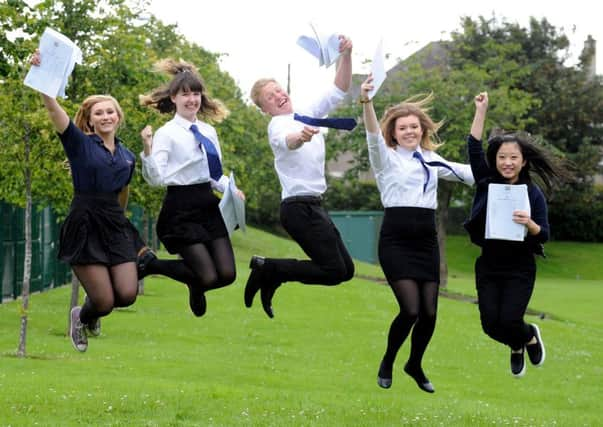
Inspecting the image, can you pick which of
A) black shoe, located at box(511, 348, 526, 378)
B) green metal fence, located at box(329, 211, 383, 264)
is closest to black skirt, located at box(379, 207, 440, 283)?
black shoe, located at box(511, 348, 526, 378)

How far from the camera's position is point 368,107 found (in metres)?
9.81

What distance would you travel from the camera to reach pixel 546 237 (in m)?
10.2

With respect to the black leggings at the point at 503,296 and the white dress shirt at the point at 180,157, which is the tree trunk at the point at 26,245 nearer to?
the white dress shirt at the point at 180,157

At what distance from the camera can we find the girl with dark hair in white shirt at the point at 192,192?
1041 centimetres

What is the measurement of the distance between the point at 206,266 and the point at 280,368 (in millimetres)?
16391

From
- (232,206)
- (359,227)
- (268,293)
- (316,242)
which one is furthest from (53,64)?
(359,227)

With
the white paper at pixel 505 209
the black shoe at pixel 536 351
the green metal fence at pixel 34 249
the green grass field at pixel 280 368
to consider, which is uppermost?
the white paper at pixel 505 209

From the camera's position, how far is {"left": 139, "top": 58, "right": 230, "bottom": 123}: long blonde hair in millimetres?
10656

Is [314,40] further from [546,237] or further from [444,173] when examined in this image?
[546,237]

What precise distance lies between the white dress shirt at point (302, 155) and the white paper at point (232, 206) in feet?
1.58

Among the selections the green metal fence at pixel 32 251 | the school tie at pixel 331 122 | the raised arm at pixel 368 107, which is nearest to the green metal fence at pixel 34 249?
the green metal fence at pixel 32 251

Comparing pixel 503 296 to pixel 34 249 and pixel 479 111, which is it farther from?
pixel 34 249

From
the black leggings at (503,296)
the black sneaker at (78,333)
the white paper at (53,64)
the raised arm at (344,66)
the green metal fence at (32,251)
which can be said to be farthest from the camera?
the green metal fence at (32,251)

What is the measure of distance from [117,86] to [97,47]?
1.03m
